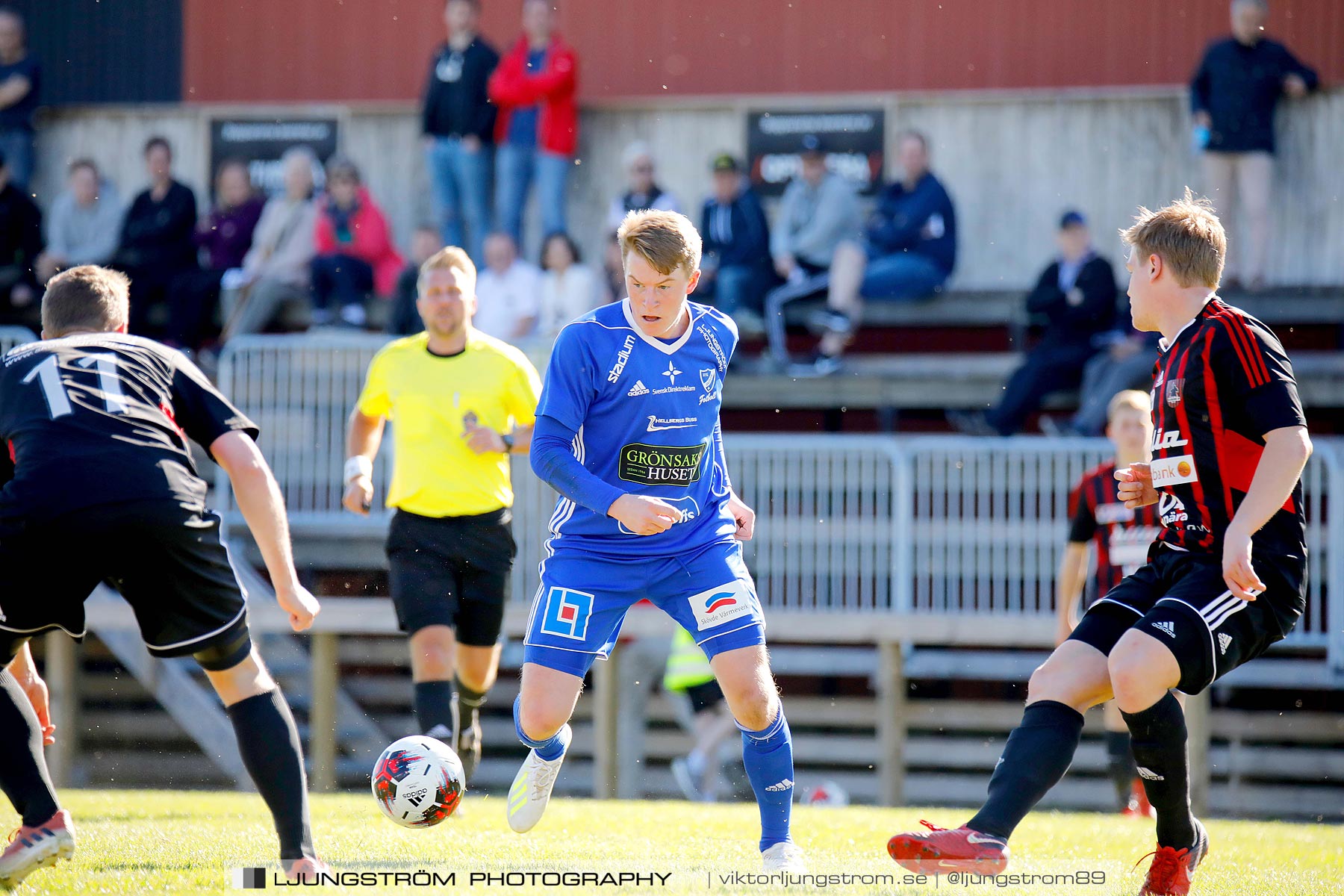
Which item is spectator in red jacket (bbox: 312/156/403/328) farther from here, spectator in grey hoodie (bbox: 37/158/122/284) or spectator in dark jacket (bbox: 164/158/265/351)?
spectator in grey hoodie (bbox: 37/158/122/284)

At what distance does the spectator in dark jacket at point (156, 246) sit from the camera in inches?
519

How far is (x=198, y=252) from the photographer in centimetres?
1366

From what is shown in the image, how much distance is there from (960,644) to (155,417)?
7.94 meters

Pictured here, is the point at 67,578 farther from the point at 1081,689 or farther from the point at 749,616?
the point at 1081,689

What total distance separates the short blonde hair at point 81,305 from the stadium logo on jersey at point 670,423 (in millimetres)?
1809

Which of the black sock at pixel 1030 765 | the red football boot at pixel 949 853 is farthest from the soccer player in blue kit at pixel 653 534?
the black sock at pixel 1030 765

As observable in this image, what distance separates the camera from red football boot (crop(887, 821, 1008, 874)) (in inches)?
167

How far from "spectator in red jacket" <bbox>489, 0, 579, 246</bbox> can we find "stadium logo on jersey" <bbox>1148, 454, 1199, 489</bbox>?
9.07 metres

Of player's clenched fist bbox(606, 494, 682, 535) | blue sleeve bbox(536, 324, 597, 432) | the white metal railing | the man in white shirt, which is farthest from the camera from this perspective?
the man in white shirt

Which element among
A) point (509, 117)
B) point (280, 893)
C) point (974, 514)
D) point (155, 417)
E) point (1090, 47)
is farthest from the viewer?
point (1090, 47)

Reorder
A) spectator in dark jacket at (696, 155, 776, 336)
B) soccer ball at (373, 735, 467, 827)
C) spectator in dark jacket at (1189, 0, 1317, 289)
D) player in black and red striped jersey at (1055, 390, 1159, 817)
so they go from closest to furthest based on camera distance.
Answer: soccer ball at (373, 735, 467, 827) < player in black and red striped jersey at (1055, 390, 1159, 817) < spectator in dark jacket at (1189, 0, 1317, 289) < spectator in dark jacket at (696, 155, 776, 336)

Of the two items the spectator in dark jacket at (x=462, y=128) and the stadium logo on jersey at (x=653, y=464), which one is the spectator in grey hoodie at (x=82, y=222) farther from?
the stadium logo on jersey at (x=653, y=464)

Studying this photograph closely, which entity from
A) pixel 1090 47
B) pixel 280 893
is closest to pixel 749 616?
pixel 280 893

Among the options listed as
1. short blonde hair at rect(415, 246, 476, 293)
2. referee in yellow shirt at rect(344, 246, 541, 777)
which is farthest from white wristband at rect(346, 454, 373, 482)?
short blonde hair at rect(415, 246, 476, 293)
